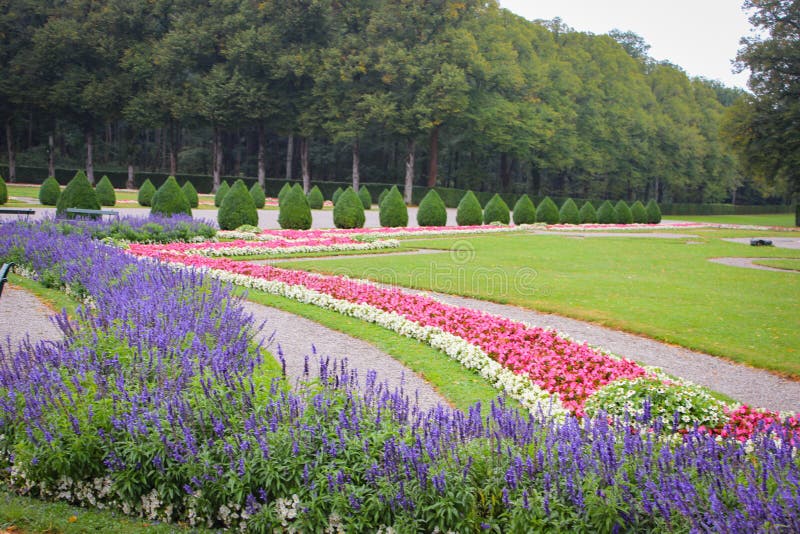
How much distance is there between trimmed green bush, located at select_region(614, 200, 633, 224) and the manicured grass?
18.4 metres

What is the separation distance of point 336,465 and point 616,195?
69166 millimetres

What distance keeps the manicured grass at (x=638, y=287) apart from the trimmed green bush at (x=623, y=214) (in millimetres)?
18394

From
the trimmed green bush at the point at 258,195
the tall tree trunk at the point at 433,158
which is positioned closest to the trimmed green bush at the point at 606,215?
the tall tree trunk at the point at 433,158

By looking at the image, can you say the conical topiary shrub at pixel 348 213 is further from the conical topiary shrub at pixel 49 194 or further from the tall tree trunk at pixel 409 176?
the tall tree trunk at pixel 409 176

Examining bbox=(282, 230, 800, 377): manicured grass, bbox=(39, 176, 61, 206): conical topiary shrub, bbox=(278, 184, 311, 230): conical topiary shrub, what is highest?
bbox=(39, 176, 61, 206): conical topiary shrub

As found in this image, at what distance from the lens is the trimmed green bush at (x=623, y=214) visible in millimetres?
38097

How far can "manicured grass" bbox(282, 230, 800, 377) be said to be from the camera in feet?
26.3

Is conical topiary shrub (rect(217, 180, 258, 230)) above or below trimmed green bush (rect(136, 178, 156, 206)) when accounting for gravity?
below

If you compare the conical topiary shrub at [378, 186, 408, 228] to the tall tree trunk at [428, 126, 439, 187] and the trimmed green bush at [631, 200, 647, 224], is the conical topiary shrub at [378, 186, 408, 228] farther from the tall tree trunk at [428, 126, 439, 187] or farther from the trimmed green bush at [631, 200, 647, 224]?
the tall tree trunk at [428, 126, 439, 187]

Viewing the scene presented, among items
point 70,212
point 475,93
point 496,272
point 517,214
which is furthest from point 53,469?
point 475,93

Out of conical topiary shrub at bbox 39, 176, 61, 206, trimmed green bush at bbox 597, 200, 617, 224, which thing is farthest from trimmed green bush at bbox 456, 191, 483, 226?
conical topiary shrub at bbox 39, 176, 61, 206

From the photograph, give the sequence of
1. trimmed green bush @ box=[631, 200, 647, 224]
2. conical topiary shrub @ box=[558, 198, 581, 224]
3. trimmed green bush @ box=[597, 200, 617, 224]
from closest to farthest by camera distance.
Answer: conical topiary shrub @ box=[558, 198, 581, 224] → trimmed green bush @ box=[597, 200, 617, 224] → trimmed green bush @ box=[631, 200, 647, 224]

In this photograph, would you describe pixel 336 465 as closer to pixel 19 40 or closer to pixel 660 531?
pixel 660 531

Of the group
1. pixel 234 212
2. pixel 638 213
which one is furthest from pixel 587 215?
pixel 234 212
